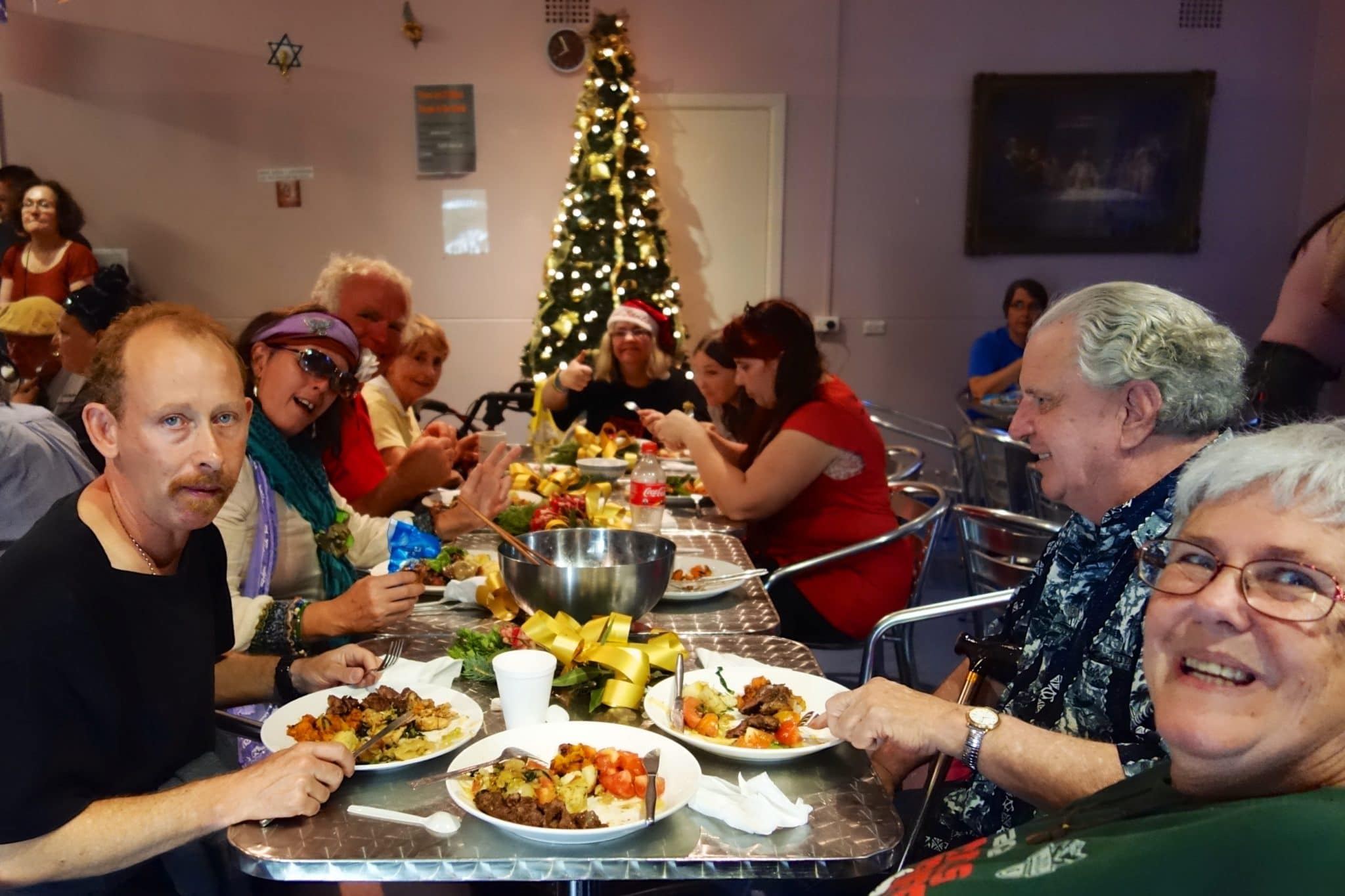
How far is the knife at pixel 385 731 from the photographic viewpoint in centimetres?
141

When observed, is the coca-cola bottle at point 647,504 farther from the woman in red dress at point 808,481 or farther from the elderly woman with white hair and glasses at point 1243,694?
the elderly woman with white hair and glasses at point 1243,694

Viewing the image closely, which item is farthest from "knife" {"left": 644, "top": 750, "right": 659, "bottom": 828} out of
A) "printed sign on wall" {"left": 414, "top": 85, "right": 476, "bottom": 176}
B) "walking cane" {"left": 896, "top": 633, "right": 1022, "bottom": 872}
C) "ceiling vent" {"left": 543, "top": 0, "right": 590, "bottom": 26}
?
"ceiling vent" {"left": 543, "top": 0, "right": 590, "bottom": 26}

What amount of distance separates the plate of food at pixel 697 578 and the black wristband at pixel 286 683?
2.46 feet

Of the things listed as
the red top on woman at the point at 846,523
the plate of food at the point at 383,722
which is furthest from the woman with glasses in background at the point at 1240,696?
the red top on woman at the point at 846,523

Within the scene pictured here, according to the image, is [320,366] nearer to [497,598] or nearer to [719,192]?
[497,598]


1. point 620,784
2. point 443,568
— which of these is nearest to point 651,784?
point 620,784

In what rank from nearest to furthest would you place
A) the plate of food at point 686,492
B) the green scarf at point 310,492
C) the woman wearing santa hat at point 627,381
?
1. the green scarf at point 310,492
2. the plate of food at point 686,492
3. the woman wearing santa hat at point 627,381

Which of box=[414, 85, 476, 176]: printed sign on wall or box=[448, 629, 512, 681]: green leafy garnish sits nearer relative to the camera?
box=[448, 629, 512, 681]: green leafy garnish

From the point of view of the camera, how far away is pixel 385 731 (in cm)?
145

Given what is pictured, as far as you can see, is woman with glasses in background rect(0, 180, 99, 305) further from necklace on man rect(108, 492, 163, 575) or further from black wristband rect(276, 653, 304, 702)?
necklace on man rect(108, 492, 163, 575)

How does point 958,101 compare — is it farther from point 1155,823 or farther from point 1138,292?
point 1155,823

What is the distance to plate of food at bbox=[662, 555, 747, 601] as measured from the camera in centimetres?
221

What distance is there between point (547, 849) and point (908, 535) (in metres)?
2.15

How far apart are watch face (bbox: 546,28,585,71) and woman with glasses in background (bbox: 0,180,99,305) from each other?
3261 millimetres
